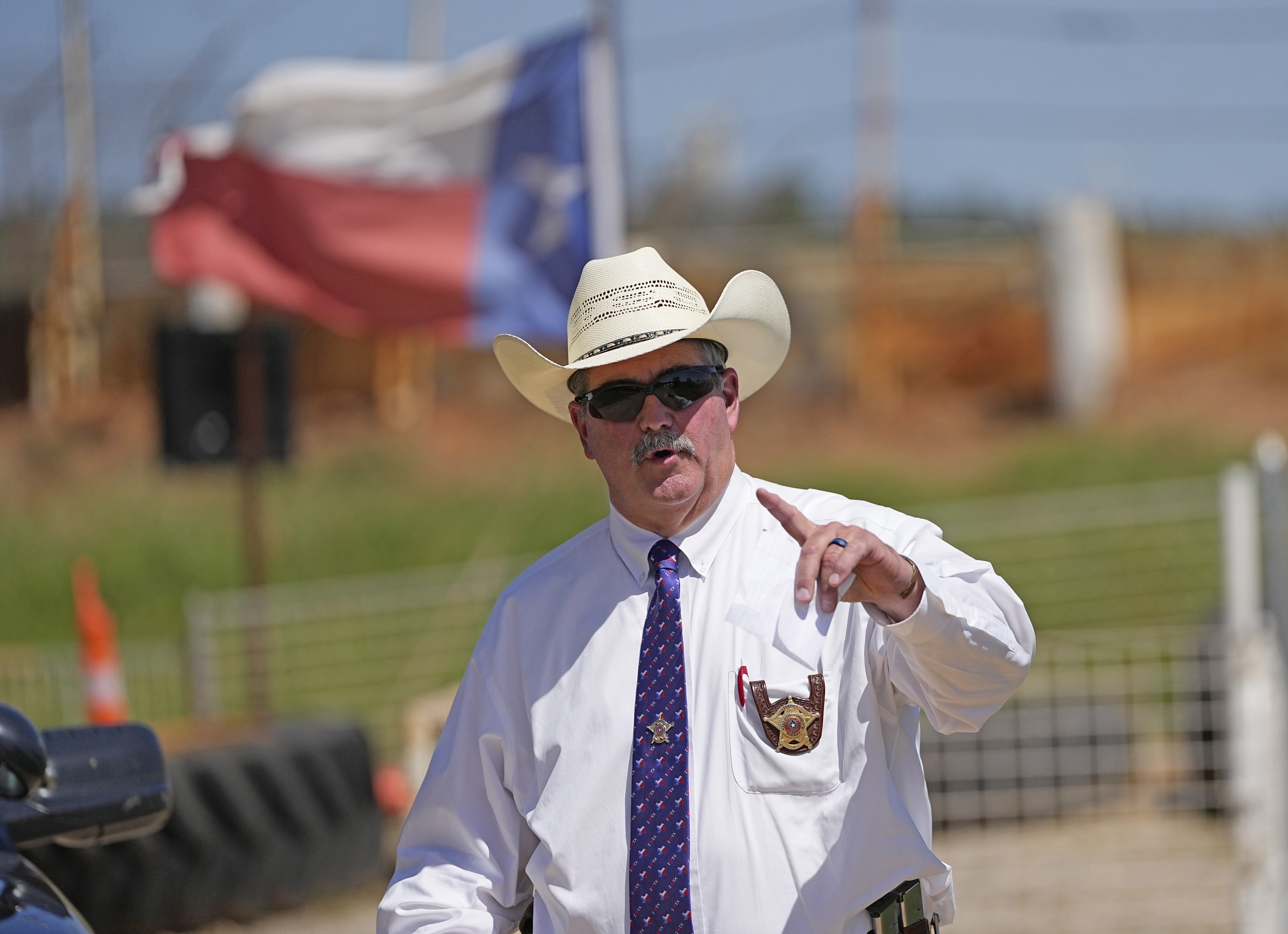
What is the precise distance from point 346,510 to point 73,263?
285 inches

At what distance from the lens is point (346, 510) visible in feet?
61.2

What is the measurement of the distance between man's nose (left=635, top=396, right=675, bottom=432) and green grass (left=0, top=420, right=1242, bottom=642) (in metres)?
13.7

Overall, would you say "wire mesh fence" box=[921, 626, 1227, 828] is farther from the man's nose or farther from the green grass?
the green grass

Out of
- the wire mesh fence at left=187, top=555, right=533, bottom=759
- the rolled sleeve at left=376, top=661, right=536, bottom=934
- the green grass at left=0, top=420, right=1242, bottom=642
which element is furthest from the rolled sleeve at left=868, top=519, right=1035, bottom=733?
the green grass at left=0, top=420, right=1242, bottom=642

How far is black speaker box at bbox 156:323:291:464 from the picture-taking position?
9953mm

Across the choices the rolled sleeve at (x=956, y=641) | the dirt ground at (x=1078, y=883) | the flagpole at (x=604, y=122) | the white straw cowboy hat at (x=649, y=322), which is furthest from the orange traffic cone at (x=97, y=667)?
the rolled sleeve at (x=956, y=641)

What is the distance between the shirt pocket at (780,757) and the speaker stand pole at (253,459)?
7.58 meters

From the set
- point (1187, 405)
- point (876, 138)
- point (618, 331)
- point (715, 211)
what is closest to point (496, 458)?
point (715, 211)

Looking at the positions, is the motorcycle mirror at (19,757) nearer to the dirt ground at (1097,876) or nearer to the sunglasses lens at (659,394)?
the sunglasses lens at (659,394)

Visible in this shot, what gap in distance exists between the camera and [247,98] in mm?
9352

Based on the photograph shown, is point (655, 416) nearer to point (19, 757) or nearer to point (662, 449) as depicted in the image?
point (662, 449)

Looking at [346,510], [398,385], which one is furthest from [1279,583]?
[398,385]

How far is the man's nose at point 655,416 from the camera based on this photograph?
2691mm

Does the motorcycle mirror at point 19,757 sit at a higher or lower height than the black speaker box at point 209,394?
lower
